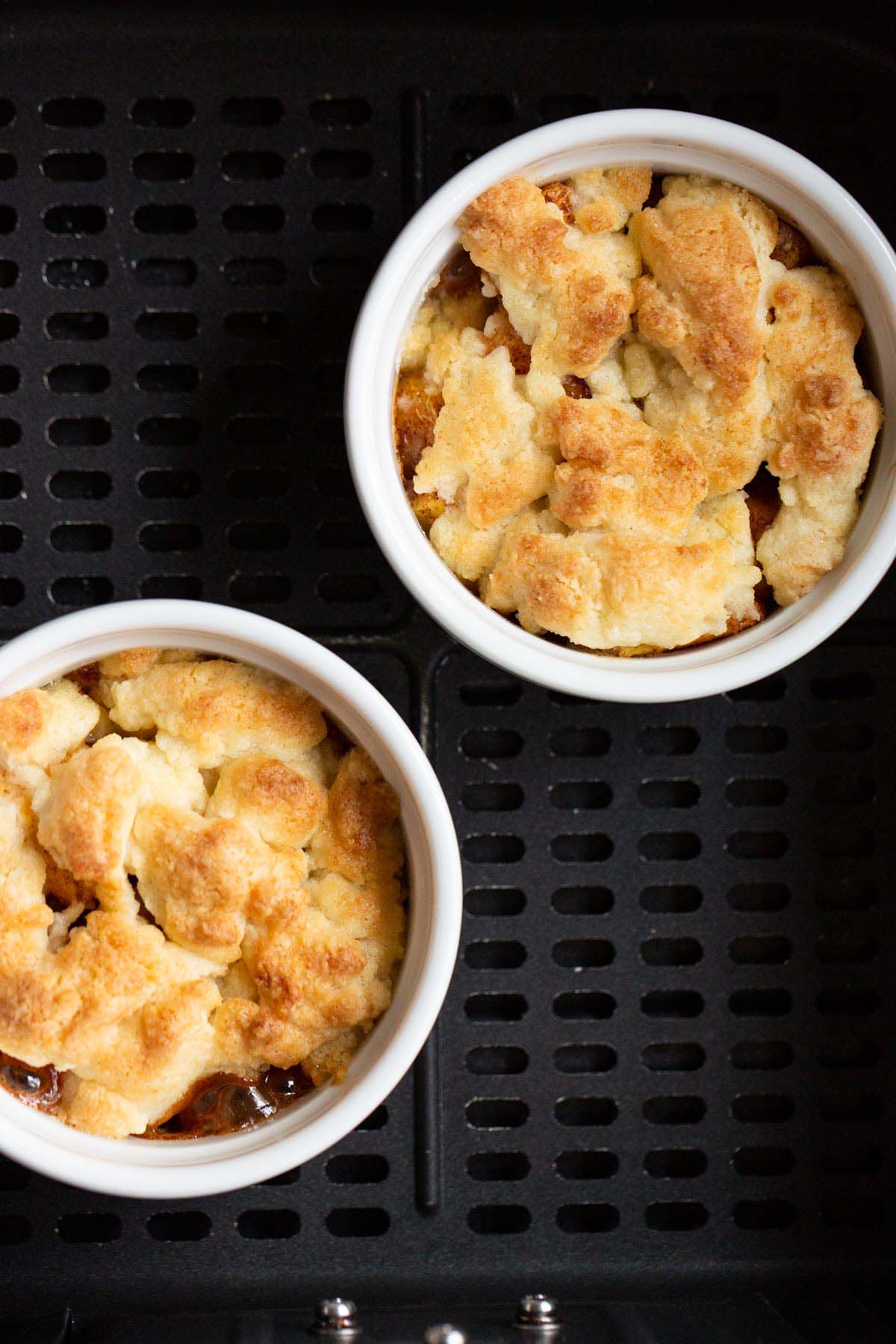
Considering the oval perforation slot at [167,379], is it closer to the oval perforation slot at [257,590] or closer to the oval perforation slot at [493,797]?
the oval perforation slot at [257,590]

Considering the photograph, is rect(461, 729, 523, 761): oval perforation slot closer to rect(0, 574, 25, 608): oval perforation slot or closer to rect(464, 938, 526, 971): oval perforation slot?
rect(464, 938, 526, 971): oval perforation slot

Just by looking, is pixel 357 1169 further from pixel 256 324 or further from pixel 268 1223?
pixel 256 324

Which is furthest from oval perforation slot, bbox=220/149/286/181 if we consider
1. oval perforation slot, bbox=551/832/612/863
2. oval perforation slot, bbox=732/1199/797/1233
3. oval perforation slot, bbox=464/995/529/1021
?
oval perforation slot, bbox=732/1199/797/1233

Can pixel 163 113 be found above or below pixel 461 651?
above

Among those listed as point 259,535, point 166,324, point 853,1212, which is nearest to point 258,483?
point 259,535

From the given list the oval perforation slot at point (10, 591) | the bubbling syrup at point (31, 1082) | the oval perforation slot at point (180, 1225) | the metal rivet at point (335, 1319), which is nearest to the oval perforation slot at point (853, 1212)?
the metal rivet at point (335, 1319)
